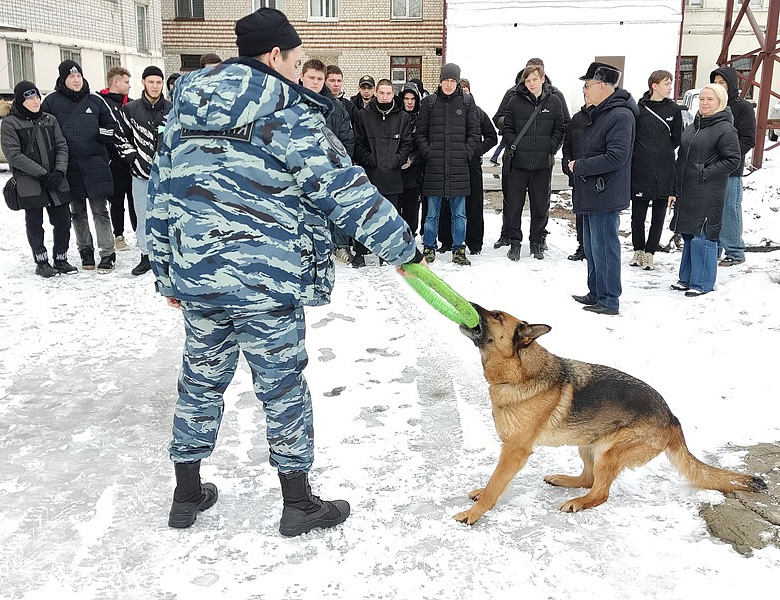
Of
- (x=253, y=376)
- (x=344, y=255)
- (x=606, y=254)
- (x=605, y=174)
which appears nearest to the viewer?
(x=253, y=376)

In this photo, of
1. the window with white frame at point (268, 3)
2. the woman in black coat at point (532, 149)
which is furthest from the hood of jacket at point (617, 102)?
the window with white frame at point (268, 3)

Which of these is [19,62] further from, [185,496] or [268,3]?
[185,496]

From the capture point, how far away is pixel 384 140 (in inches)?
297

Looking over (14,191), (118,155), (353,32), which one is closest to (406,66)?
(353,32)

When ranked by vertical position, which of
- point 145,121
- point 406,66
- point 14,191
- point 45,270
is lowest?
point 45,270

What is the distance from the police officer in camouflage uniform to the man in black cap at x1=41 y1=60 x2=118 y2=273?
5083 millimetres

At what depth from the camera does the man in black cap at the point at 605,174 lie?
583 cm

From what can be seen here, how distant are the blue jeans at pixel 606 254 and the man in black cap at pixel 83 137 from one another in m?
4.95

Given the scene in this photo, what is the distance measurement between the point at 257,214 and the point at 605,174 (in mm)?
4232

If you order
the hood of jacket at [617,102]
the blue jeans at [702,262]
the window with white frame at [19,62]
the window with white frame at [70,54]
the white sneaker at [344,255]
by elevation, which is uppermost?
the window with white frame at [70,54]

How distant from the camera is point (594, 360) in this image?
5.02 metres

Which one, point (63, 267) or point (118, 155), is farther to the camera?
point (118, 155)

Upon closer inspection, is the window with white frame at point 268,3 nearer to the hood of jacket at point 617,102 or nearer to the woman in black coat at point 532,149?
the woman in black coat at point 532,149

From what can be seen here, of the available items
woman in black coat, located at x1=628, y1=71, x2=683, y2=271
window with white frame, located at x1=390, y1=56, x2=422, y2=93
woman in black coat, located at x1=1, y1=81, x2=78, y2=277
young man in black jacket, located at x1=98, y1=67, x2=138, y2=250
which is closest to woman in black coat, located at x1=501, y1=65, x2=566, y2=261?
woman in black coat, located at x1=628, y1=71, x2=683, y2=271
